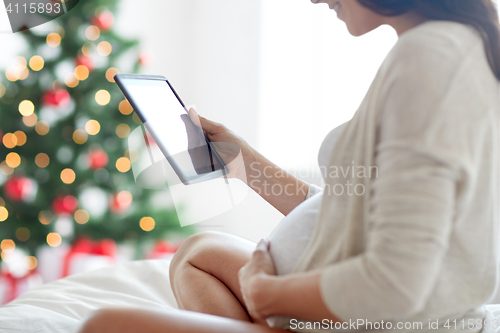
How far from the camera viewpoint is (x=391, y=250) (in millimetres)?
430

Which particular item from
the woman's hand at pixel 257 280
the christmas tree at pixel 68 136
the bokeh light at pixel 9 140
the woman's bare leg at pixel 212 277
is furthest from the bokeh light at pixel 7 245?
the woman's hand at pixel 257 280

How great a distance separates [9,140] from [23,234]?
0.44 m

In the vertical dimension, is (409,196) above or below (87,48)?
above

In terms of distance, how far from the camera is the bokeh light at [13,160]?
1.95 m

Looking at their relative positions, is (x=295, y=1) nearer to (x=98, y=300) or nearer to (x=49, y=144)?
(x=49, y=144)

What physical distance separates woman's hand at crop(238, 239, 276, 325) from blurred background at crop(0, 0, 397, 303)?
5.18 feet

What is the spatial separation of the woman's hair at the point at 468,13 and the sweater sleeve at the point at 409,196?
109mm

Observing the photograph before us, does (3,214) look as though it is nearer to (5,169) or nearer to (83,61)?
(5,169)

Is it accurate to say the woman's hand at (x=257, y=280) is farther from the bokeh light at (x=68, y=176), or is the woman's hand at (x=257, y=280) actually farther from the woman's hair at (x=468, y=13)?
the bokeh light at (x=68, y=176)

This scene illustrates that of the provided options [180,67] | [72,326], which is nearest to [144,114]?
[72,326]

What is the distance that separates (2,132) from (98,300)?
1.25 m

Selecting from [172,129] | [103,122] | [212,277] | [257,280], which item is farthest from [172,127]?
[103,122]

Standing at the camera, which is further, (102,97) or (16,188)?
(102,97)

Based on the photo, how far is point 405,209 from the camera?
0.43m
